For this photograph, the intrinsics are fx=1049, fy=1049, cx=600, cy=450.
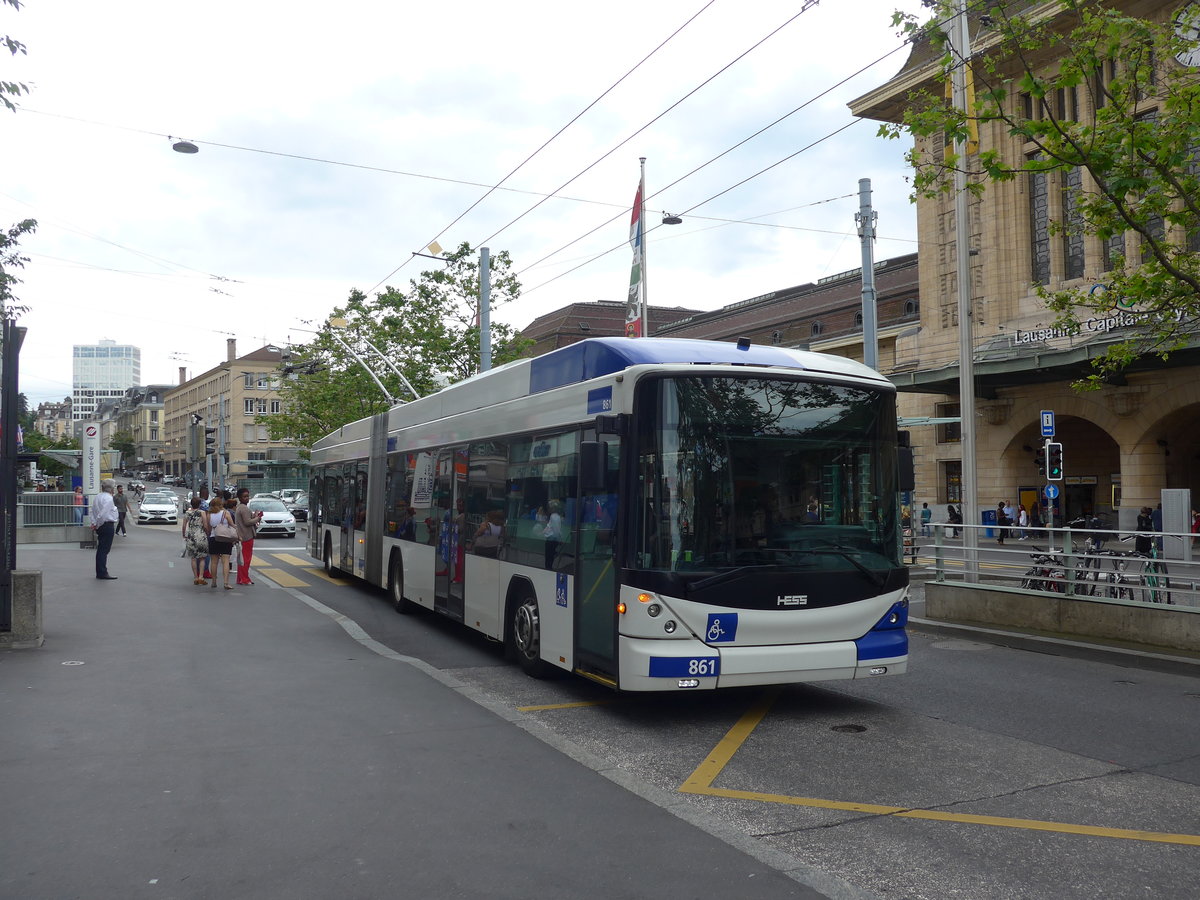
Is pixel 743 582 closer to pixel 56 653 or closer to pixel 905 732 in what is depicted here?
pixel 905 732

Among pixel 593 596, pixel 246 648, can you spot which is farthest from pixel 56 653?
pixel 593 596

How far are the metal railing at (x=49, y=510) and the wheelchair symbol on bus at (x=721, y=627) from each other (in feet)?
92.7

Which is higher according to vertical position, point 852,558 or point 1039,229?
point 1039,229

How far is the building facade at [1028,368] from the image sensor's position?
34.3 metres

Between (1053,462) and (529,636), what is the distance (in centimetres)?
1997

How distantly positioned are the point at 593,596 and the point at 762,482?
160cm

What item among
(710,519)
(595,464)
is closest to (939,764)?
(710,519)

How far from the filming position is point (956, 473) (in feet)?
140

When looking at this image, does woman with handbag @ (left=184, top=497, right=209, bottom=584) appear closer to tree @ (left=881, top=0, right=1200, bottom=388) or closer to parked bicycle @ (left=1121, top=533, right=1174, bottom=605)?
tree @ (left=881, top=0, right=1200, bottom=388)

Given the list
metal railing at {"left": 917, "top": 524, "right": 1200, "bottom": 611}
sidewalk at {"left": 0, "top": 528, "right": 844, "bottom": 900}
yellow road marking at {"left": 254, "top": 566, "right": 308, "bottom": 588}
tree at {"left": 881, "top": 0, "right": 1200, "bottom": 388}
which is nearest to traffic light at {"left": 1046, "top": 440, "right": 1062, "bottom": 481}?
metal railing at {"left": 917, "top": 524, "right": 1200, "bottom": 611}

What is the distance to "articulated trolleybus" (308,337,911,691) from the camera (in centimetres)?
750

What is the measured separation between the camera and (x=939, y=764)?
262 inches

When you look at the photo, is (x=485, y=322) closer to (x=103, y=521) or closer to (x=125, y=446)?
(x=103, y=521)

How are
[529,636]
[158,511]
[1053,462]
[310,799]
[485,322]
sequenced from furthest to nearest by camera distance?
1. [158,511]
2. [485,322]
3. [1053,462]
4. [529,636]
5. [310,799]
